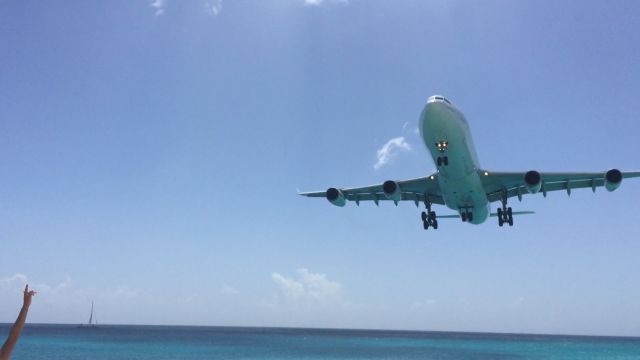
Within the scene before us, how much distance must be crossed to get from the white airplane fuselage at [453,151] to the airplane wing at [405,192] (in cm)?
359

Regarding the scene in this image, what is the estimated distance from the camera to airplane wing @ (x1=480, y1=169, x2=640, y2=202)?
1407 inches

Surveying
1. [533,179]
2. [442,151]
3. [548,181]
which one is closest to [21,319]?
[442,151]

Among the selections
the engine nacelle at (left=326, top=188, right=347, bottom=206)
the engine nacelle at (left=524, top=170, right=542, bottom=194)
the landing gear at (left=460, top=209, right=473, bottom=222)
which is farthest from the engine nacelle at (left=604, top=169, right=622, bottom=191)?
the engine nacelle at (left=326, top=188, right=347, bottom=206)

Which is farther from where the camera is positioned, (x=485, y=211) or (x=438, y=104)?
(x=485, y=211)

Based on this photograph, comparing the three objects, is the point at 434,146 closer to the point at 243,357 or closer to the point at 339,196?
the point at 339,196

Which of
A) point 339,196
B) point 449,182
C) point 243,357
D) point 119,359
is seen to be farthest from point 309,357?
point 449,182

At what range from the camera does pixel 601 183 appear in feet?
131

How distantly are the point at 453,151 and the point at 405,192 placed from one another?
1208 cm

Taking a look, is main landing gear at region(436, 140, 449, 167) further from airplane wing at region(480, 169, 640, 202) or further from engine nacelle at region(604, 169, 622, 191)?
engine nacelle at region(604, 169, 622, 191)

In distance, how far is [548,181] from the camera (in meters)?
39.1

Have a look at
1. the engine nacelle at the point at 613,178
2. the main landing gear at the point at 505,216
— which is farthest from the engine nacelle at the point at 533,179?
the main landing gear at the point at 505,216

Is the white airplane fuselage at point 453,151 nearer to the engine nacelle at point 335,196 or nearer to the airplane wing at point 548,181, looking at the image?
the airplane wing at point 548,181

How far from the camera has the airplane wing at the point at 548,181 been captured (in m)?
35.8

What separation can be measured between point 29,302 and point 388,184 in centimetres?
3354
